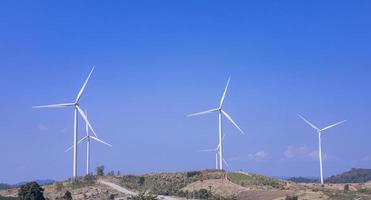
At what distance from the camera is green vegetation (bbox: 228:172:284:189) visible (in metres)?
146

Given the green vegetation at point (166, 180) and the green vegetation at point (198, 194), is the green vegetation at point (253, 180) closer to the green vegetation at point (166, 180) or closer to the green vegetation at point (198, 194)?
the green vegetation at point (166, 180)

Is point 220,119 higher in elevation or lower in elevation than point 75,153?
higher

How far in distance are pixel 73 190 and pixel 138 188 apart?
16841 mm

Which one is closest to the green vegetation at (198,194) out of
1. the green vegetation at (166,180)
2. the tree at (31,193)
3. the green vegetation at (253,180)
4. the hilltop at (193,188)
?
the hilltop at (193,188)

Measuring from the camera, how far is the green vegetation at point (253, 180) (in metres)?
146

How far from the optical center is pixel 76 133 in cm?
11838

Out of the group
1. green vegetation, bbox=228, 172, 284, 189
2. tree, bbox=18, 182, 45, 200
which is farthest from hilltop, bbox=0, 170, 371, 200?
tree, bbox=18, 182, 45, 200

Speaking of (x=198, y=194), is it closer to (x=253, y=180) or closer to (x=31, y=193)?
(x=253, y=180)

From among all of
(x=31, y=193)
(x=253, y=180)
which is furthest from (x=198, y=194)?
(x=31, y=193)

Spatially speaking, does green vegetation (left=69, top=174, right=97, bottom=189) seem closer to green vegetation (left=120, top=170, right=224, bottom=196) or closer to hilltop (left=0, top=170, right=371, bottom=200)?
hilltop (left=0, top=170, right=371, bottom=200)

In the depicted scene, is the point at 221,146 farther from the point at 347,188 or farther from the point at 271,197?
the point at 347,188

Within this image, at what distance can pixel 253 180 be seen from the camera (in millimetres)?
150375

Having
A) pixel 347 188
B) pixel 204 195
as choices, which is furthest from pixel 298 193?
pixel 347 188

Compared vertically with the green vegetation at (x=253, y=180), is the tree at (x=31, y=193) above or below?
below
